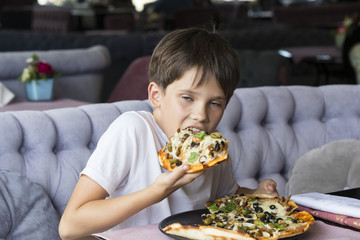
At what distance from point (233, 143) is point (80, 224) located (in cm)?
109

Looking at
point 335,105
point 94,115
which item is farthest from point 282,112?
point 94,115

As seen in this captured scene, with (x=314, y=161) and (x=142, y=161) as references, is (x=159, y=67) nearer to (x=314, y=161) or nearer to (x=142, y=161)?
(x=142, y=161)

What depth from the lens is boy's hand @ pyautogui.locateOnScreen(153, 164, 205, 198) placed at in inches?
44.3

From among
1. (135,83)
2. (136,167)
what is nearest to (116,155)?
(136,167)

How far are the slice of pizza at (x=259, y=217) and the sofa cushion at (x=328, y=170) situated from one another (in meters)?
0.90

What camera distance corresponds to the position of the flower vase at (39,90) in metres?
3.33

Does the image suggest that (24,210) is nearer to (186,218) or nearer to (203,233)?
(186,218)

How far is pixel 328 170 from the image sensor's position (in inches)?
85.3

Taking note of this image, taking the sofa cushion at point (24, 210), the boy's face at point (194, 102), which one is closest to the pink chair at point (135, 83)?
the sofa cushion at point (24, 210)

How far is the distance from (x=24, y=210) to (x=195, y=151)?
0.67 m

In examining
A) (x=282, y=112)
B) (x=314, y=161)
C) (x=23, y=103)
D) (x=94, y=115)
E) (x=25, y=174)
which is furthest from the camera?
(x=23, y=103)

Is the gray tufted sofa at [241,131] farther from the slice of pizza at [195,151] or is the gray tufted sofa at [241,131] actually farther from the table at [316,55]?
the table at [316,55]

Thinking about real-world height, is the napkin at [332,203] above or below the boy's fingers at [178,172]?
below

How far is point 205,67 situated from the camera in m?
1.37
